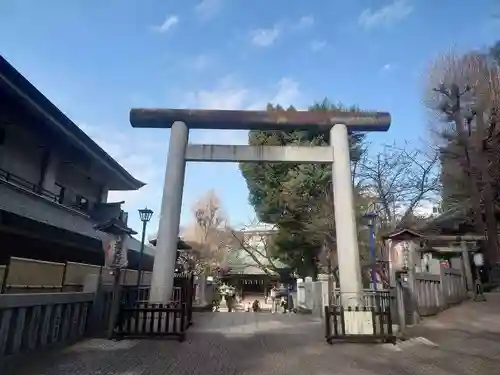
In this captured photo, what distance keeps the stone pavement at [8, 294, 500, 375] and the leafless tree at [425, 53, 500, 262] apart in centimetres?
1302

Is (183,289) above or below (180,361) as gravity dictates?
above

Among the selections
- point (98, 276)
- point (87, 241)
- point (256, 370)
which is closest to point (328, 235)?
point (87, 241)

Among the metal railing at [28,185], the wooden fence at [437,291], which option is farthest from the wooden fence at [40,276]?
the wooden fence at [437,291]

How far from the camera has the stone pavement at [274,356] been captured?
5793 mm

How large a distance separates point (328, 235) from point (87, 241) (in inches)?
489

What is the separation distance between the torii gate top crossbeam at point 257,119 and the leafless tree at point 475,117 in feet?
38.6

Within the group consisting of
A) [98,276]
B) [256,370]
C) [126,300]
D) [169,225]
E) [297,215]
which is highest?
[297,215]

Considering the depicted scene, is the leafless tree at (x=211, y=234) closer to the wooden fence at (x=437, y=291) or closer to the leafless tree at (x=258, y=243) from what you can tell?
the leafless tree at (x=258, y=243)

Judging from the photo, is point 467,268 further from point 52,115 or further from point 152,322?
point 52,115

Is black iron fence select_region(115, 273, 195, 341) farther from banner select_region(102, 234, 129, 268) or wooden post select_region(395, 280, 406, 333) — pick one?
wooden post select_region(395, 280, 406, 333)

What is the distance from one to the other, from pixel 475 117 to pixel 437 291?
11.7 m

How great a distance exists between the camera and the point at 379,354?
711cm

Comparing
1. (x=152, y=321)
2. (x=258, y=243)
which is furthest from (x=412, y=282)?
(x=258, y=243)

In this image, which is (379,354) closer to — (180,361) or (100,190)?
(180,361)
